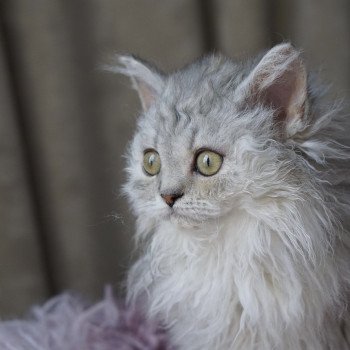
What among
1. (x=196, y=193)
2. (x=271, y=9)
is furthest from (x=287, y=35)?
(x=196, y=193)

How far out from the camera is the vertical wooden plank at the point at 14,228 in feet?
4.13

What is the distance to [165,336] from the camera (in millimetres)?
1104

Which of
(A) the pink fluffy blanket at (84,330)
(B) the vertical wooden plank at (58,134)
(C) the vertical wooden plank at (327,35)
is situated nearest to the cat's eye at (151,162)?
(A) the pink fluffy blanket at (84,330)

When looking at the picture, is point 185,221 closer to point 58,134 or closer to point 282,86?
point 282,86

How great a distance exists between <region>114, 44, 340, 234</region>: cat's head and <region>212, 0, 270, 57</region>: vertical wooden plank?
483 mm

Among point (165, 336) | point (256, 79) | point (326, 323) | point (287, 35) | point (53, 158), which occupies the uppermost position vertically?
point (287, 35)

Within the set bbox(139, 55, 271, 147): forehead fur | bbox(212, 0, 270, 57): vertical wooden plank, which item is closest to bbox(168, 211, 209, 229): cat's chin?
bbox(139, 55, 271, 147): forehead fur

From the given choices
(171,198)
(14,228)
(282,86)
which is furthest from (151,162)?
(14,228)

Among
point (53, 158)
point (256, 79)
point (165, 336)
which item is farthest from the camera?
point (53, 158)

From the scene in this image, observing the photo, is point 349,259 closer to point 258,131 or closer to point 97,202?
point 258,131

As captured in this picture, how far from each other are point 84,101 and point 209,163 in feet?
2.00

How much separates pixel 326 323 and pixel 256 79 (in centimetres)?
40

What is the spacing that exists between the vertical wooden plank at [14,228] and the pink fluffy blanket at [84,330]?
0.43ft

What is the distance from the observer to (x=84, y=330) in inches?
44.7
